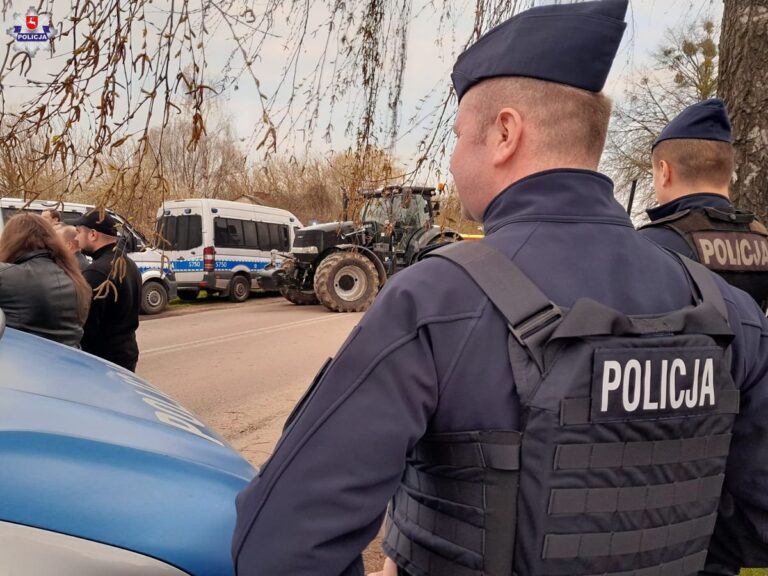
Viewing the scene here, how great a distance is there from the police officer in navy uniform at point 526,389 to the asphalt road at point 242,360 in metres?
3.95

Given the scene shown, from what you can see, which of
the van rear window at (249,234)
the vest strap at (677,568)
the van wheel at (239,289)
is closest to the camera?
the vest strap at (677,568)

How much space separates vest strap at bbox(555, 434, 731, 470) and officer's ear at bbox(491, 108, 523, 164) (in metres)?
0.52

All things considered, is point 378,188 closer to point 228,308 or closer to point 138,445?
point 138,445

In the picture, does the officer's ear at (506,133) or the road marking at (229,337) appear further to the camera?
the road marking at (229,337)

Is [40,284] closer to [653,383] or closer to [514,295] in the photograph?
[514,295]

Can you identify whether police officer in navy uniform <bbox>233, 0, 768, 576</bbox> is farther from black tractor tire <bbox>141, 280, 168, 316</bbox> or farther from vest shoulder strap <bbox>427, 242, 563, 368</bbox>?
black tractor tire <bbox>141, 280, 168, 316</bbox>

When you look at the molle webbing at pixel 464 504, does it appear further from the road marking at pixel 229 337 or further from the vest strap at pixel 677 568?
the road marking at pixel 229 337

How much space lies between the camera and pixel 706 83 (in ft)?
32.3

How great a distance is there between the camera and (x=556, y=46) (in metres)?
1.18

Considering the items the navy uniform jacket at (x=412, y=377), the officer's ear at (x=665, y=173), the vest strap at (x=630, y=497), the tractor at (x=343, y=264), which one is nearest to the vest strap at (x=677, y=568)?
the vest strap at (x=630, y=497)

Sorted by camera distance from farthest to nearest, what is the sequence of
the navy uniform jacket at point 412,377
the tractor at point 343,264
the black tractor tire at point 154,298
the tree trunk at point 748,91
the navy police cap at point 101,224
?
the tractor at point 343,264 < the black tractor tire at point 154,298 < the navy police cap at point 101,224 < the tree trunk at point 748,91 < the navy uniform jacket at point 412,377

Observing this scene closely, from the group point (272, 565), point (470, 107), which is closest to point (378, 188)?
point (470, 107)

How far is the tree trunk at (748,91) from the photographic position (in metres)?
3.03

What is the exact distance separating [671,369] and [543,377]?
9.5 inches
